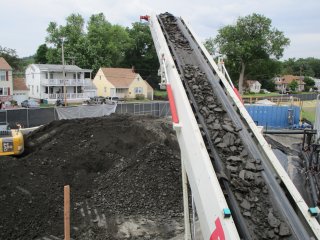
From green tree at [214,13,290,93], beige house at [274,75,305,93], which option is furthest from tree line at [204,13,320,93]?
beige house at [274,75,305,93]

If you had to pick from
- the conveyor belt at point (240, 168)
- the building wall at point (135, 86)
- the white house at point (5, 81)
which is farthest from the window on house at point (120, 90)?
the conveyor belt at point (240, 168)

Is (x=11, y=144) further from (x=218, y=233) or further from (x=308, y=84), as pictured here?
(x=308, y=84)

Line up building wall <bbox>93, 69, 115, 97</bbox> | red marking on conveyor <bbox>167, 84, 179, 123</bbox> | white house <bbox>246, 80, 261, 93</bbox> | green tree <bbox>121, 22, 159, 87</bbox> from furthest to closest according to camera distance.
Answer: white house <bbox>246, 80, 261, 93</bbox> → green tree <bbox>121, 22, 159, 87</bbox> → building wall <bbox>93, 69, 115, 97</bbox> → red marking on conveyor <bbox>167, 84, 179, 123</bbox>

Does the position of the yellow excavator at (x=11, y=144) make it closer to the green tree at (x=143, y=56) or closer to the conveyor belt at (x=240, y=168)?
the conveyor belt at (x=240, y=168)

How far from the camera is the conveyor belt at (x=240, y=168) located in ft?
13.2

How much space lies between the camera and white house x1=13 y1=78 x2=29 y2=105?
42.1m

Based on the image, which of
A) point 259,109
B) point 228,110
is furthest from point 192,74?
point 259,109

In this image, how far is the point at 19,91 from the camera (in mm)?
42969

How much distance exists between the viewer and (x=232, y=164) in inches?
198

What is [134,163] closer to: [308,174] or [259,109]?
[308,174]

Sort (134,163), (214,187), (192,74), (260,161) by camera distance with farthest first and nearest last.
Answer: (134,163)
(192,74)
(260,161)
(214,187)

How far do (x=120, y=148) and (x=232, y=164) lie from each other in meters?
8.36

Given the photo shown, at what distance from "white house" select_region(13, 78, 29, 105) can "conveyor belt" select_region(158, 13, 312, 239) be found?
3833 centimetres

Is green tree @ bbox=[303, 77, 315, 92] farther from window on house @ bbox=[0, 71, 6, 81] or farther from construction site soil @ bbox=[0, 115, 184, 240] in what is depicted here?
construction site soil @ bbox=[0, 115, 184, 240]
